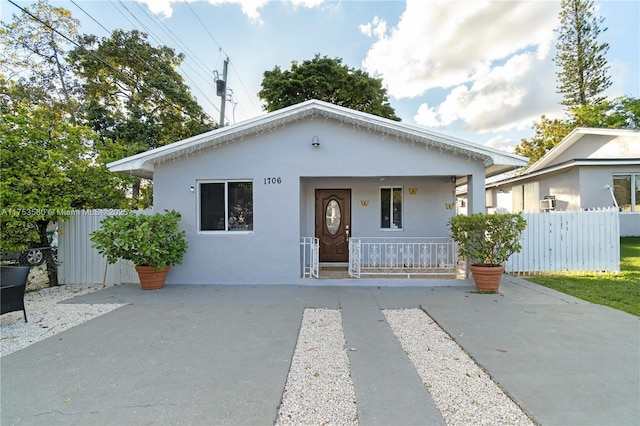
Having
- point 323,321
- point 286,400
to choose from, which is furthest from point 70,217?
point 286,400

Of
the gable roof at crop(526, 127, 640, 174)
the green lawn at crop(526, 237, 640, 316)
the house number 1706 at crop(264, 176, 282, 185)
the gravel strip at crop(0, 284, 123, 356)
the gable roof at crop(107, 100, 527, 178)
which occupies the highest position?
the gable roof at crop(526, 127, 640, 174)

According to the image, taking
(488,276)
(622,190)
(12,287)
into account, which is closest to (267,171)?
(12,287)

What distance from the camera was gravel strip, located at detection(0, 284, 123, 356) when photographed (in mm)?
4168

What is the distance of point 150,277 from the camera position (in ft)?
22.6

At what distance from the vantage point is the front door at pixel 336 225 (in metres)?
9.23

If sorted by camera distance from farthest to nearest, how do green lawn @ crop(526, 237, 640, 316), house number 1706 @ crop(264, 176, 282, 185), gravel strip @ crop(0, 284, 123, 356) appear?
house number 1706 @ crop(264, 176, 282, 185)
green lawn @ crop(526, 237, 640, 316)
gravel strip @ crop(0, 284, 123, 356)

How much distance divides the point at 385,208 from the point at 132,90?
1619cm

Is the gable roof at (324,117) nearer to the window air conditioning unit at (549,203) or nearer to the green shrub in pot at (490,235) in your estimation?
the green shrub in pot at (490,235)

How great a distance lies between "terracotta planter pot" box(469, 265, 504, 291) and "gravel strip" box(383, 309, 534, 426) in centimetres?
257

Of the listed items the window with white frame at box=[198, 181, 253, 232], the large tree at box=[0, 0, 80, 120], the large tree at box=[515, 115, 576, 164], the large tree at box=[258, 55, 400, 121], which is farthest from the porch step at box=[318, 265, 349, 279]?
the large tree at box=[515, 115, 576, 164]

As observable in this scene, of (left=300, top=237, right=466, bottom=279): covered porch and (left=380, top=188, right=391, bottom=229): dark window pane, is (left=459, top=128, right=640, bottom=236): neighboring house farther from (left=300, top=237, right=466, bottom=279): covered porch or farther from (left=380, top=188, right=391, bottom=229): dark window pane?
(left=380, top=188, right=391, bottom=229): dark window pane

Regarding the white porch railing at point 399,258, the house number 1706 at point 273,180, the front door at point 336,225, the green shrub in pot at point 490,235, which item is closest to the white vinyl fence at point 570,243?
the white porch railing at point 399,258

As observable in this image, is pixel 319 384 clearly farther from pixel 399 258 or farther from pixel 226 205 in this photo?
pixel 399 258

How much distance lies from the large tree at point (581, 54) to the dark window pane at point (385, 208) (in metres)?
22.2
